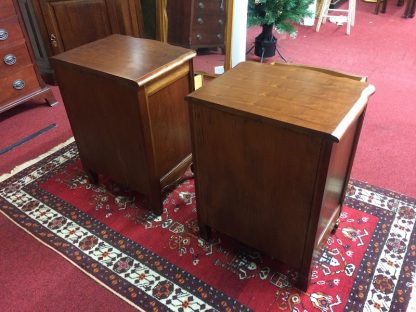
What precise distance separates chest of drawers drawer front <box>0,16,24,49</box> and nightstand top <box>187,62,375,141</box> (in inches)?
69.7

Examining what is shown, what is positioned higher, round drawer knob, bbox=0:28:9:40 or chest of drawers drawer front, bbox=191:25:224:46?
round drawer knob, bbox=0:28:9:40

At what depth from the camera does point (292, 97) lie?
3.75ft

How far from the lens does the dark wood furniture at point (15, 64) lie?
2312 millimetres

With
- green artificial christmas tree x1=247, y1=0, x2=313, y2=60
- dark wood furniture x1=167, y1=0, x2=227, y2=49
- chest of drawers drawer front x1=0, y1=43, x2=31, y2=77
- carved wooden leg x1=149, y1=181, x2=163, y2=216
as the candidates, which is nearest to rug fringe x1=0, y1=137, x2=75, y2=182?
chest of drawers drawer front x1=0, y1=43, x2=31, y2=77

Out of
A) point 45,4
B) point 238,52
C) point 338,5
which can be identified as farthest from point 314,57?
point 45,4

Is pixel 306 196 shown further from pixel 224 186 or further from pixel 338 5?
pixel 338 5

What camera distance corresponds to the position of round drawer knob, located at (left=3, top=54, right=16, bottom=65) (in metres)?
2.37

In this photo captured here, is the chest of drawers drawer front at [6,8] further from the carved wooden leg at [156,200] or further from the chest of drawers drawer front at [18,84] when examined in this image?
the carved wooden leg at [156,200]

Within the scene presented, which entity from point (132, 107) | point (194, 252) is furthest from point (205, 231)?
point (132, 107)

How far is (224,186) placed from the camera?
4.23ft

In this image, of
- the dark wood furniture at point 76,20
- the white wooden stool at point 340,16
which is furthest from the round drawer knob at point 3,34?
the white wooden stool at point 340,16

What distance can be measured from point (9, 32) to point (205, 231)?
1.91 metres

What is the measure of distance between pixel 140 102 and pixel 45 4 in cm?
184

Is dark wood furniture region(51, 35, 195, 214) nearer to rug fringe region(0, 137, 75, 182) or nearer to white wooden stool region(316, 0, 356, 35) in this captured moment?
rug fringe region(0, 137, 75, 182)
